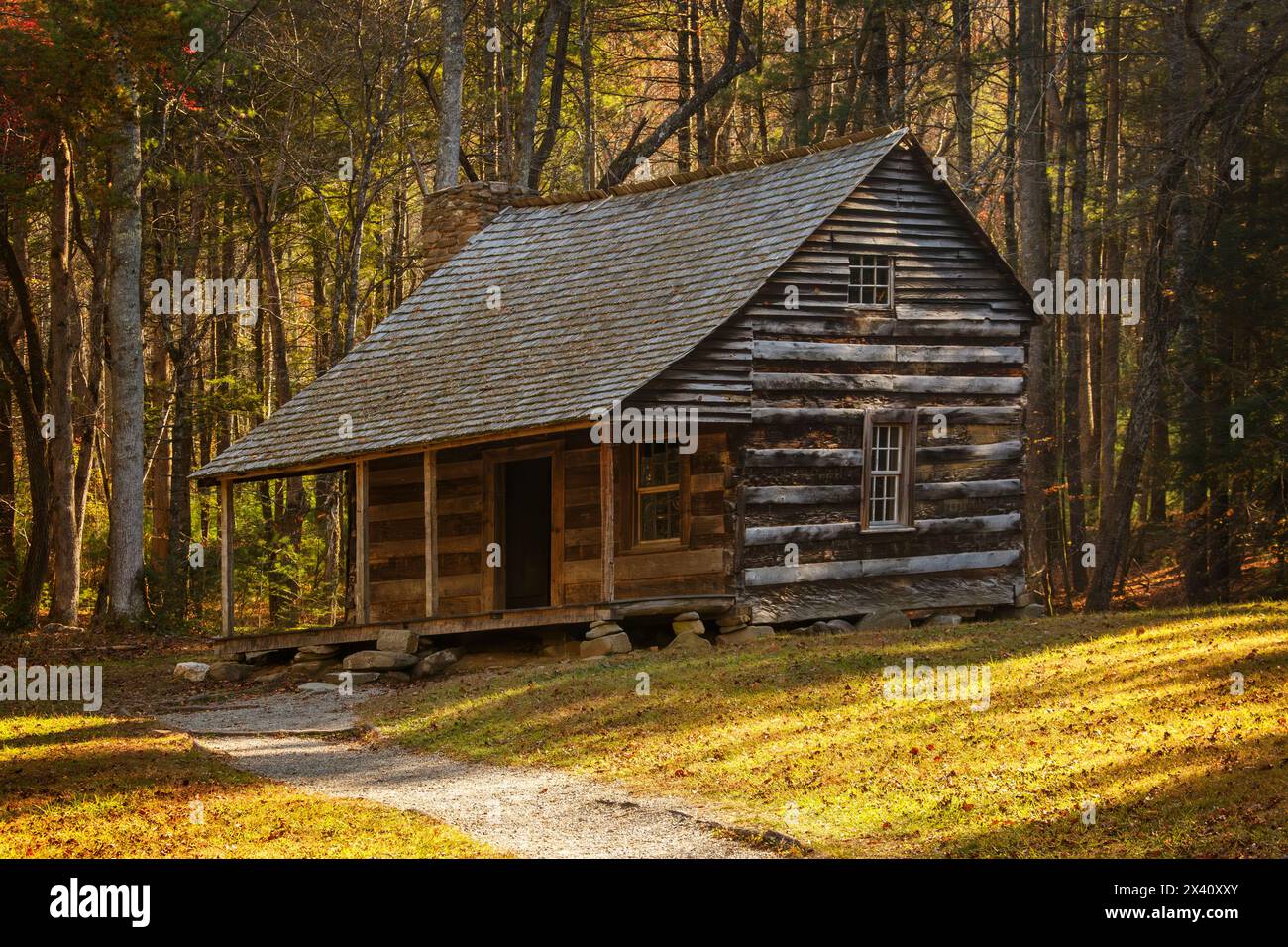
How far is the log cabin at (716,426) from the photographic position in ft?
68.5

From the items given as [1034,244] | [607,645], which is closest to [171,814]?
[607,645]

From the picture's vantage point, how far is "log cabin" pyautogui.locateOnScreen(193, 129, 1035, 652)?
20.9m

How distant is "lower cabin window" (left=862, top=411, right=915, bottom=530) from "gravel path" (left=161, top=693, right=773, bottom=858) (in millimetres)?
8468

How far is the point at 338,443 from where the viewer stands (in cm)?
2319

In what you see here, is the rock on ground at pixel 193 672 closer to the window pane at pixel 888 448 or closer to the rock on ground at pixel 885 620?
the rock on ground at pixel 885 620

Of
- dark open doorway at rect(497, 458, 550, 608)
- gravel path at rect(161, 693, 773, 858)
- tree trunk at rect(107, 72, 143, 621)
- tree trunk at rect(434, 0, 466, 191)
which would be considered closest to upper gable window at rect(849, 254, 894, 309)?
dark open doorway at rect(497, 458, 550, 608)

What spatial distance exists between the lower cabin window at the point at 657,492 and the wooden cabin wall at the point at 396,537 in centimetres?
428

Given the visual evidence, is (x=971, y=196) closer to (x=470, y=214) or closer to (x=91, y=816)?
(x=470, y=214)

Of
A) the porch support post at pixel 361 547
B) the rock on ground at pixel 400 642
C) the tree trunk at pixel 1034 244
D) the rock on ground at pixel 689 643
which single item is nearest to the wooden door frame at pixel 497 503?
the rock on ground at pixel 400 642

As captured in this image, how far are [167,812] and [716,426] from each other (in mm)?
10876

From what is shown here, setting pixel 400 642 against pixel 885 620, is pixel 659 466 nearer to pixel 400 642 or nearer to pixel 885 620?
pixel 885 620

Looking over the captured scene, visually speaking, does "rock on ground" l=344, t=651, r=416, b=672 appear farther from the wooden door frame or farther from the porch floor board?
the wooden door frame

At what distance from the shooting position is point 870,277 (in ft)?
73.3
